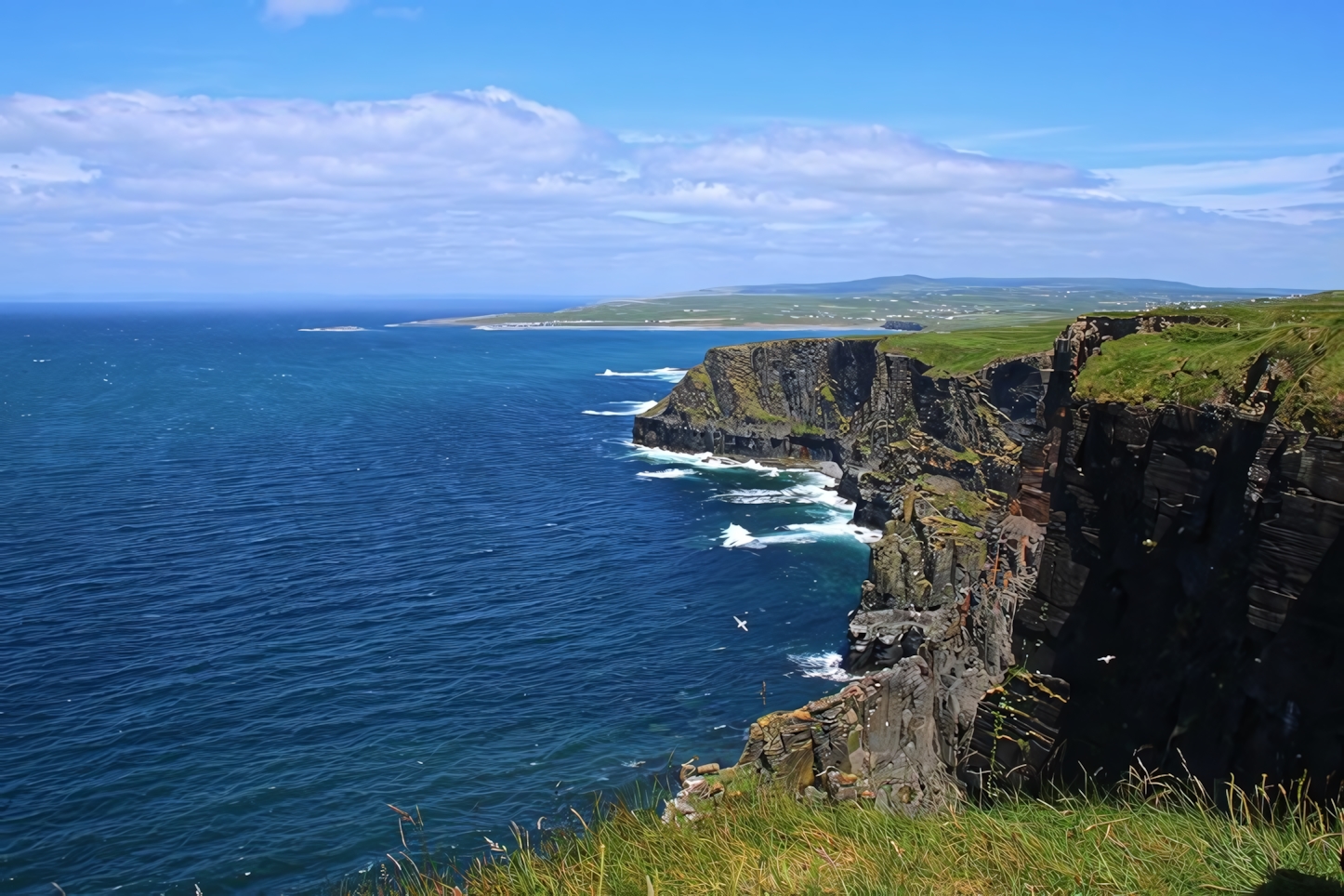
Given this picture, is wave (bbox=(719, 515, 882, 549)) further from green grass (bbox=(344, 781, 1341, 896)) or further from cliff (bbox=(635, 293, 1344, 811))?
green grass (bbox=(344, 781, 1341, 896))

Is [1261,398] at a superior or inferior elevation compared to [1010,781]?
superior

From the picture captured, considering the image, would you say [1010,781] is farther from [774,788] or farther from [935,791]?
[774,788]

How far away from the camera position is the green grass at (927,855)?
1236cm

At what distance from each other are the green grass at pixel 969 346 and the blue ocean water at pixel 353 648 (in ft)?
69.2

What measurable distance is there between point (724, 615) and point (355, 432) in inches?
3994

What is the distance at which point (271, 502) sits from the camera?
10575 centimetres

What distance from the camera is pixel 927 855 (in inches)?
521

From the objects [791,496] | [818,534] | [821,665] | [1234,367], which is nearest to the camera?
[1234,367]

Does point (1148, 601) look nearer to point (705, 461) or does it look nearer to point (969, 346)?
point (969, 346)

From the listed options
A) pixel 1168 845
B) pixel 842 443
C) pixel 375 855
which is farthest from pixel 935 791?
pixel 842 443

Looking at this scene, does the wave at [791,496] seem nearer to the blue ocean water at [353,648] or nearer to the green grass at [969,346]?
the blue ocean water at [353,648]

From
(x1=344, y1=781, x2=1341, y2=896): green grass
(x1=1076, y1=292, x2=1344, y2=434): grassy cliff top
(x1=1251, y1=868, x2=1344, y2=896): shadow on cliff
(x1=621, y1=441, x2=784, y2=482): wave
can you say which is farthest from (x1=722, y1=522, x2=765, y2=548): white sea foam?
(x1=1251, y1=868, x2=1344, y2=896): shadow on cliff

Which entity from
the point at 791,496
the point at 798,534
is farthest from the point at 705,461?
the point at 798,534

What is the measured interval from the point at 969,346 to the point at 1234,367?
97853mm
